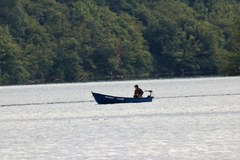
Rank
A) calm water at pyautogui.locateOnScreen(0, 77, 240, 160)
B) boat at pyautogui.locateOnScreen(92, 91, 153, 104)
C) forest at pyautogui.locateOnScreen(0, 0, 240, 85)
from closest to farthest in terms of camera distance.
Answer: calm water at pyautogui.locateOnScreen(0, 77, 240, 160) < boat at pyautogui.locateOnScreen(92, 91, 153, 104) < forest at pyautogui.locateOnScreen(0, 0, 240, 85)

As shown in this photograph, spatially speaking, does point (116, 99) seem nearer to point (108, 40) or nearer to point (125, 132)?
point (125, 132)

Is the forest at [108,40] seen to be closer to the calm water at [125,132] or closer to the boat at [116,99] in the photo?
the boat at [116,99]

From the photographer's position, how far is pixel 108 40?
562 feet

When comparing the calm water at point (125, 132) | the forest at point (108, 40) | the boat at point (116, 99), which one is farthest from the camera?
the forest at point (108, 40)

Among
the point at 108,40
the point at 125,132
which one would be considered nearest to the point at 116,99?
the point at 125,132

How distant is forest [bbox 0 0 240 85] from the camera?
163000mm

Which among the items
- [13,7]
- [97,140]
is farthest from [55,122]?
[13,7]

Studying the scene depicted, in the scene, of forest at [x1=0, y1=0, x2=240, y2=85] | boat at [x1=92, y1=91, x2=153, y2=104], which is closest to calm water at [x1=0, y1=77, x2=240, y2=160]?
boat at [x1=92, y1=91, x2=153, y2=104]

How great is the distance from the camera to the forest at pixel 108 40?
535ft

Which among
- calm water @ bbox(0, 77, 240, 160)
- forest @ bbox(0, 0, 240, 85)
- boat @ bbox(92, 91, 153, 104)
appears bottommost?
calm water @ bbox(0, 77, 240, 160)

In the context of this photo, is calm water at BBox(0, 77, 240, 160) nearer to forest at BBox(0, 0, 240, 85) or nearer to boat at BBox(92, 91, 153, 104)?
boat at BBox(92, 91, 153, 104)

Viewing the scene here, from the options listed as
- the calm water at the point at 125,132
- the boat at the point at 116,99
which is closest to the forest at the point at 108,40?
the boat at the point at 116,99

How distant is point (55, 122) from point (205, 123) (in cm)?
1009

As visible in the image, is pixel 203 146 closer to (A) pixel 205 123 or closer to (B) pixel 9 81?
(A) pixel 205 123
